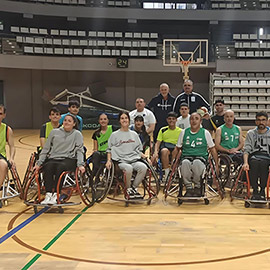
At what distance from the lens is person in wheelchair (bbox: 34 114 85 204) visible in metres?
4.02

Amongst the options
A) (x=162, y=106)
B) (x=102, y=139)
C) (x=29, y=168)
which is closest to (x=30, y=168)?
(x=29, y=168)

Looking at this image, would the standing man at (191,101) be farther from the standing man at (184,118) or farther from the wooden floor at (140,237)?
the wooden floor at (140,237)

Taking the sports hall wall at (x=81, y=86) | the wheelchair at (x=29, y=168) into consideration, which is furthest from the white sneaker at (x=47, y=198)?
the sports hall wall at (x=81, y=86)

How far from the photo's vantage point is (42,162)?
4.11 meters

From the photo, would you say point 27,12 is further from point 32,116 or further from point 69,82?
point 32,116

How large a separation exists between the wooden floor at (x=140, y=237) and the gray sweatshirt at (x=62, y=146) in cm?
61

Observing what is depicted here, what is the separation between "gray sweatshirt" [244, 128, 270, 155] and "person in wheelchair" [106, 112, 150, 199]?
1.22 meters

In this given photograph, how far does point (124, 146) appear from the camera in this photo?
4.50m

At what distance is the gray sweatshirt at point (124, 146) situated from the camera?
446cm

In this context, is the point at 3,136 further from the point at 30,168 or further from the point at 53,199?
the point at 53,199

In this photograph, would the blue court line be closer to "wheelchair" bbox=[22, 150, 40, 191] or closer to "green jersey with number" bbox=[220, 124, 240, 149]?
"wheelchair" bbox=[22, 150, 40, 191]

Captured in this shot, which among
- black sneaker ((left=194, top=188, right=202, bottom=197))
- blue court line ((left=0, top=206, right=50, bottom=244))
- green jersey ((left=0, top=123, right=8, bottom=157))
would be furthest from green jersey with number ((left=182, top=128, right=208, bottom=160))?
green jersey ((left=0, top=123, right=8, bottom=157))

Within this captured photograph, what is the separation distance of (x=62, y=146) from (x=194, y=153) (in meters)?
1.56

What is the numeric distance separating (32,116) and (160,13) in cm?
684
